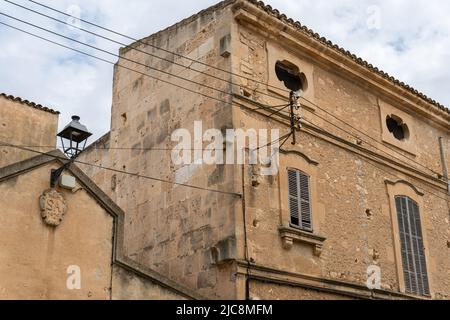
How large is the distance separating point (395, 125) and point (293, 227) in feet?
19.2

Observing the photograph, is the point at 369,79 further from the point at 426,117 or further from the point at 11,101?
the point at 11,101

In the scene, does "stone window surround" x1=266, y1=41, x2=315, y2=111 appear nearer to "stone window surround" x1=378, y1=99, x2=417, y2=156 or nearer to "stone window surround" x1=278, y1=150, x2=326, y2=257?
"stone window surround" x1=278, y1=150, x2=326, y2=257

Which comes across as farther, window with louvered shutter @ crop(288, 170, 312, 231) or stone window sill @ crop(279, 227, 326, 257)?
window with louvered shutter @ crop(288, 170, 312, 231)

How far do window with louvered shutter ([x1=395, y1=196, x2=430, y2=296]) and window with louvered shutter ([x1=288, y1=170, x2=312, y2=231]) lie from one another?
3258 millimetres

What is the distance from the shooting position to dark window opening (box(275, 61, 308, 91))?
14.9 meters

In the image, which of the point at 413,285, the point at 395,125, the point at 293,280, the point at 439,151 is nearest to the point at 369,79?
the point at 395,125

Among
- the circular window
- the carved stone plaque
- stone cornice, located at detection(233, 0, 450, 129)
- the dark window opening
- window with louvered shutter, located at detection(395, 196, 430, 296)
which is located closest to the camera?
the carved stone plaque

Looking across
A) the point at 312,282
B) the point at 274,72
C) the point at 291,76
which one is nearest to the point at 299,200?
the point at 312,282

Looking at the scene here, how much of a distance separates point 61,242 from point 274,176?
5071 millimetres

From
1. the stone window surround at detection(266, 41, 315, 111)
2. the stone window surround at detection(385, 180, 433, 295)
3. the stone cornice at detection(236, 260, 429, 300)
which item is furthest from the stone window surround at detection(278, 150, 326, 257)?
the stone window surround at detection(385, 180, 433, 295)

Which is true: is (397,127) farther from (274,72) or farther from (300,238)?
(300,238)

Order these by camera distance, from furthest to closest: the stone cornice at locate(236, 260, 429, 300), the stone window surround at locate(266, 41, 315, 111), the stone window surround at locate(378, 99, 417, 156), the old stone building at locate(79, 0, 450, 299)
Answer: the stone window surround at locate(378, 99, 417, 156)
the stone window surround at locate(266, 41, 315, 111)
the old stone building at locate(79, 0, 450, 299)
the stone cornice at locate(236, 260, 429, 300)

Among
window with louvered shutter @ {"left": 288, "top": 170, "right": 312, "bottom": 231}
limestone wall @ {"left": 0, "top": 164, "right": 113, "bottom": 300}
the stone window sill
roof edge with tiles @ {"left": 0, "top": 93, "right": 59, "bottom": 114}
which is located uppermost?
roof edge with tiles @ {"left": 0, "top": 93, "right": 59, "bottom": 114}

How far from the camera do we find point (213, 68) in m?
14.1
